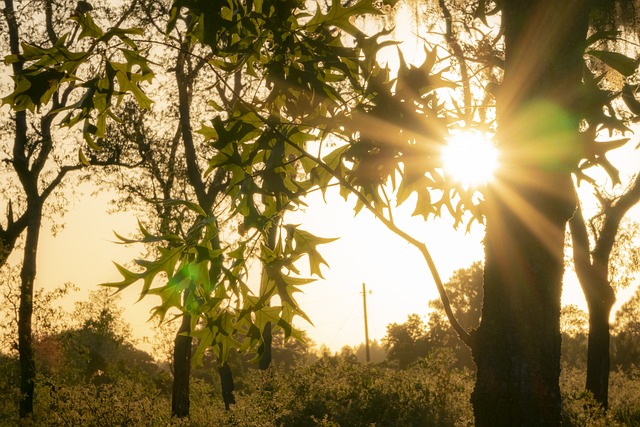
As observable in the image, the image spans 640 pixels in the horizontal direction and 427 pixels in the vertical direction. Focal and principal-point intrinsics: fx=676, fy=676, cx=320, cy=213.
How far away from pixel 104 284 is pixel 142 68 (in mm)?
1263

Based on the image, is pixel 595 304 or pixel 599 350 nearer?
pixel 599 350

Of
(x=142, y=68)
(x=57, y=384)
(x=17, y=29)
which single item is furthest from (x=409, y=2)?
(x=17, y=29)

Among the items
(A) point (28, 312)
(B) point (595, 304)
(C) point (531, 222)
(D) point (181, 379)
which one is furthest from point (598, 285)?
(A) point (28, 312)

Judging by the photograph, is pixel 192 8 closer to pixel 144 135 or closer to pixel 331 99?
pixel 331 99

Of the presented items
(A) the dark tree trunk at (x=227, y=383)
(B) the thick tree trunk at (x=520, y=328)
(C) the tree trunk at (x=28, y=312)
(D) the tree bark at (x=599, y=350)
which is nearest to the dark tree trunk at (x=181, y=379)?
(A) the dark tree trunk at (x=227, y=383)

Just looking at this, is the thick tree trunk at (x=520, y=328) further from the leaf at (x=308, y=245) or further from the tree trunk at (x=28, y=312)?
the tree trunk at (x=28, y=312)

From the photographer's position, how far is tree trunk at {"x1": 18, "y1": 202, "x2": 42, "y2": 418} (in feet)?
59.6

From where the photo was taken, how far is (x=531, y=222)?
339 centimetres

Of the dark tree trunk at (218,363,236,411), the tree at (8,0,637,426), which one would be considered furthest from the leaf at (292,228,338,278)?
the dark tree trunk at (218,363,236,411)

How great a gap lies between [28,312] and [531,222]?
18.2 m

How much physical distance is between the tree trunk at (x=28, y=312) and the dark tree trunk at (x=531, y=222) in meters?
17.3

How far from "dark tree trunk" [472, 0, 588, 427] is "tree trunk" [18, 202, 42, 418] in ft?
56.8

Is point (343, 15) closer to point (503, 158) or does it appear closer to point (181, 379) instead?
point (503, 158)

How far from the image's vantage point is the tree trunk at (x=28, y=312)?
18.2 meters
